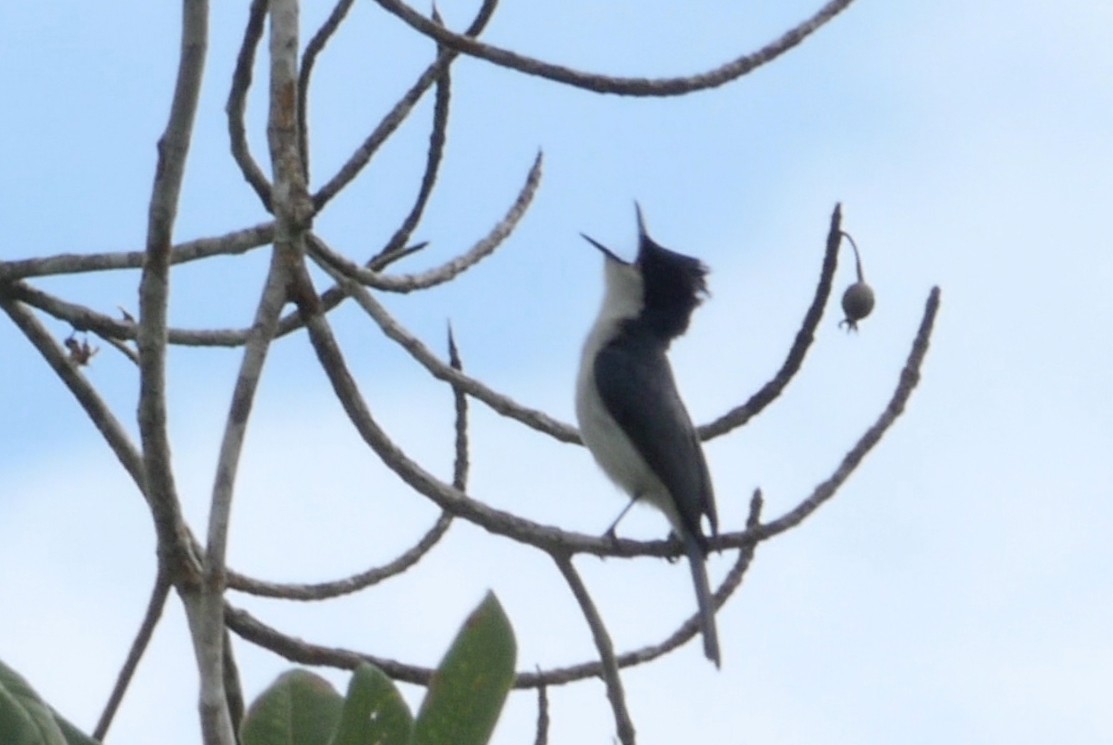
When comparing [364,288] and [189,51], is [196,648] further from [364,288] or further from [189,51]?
[364,288]

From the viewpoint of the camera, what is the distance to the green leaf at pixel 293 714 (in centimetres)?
255

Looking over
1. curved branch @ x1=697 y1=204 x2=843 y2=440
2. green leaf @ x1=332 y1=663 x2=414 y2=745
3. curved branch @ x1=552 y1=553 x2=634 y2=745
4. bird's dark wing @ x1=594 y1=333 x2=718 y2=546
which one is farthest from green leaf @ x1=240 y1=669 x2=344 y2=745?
bird's dark wing @ x1=594 y1=333 x2=718 y2=546

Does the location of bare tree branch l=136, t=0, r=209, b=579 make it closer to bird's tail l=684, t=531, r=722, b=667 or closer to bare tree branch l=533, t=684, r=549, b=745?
bare tree branch l=533, t=684, r=549, b=745

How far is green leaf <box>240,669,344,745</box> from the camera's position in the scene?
2551 mm

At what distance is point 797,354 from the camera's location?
16.0ft

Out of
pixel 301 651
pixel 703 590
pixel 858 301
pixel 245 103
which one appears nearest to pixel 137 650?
pixel 301 651

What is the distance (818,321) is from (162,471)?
1945mm

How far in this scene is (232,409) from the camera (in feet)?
11.3

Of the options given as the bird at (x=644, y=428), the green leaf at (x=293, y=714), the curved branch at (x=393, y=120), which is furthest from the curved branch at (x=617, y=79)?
the bird at (x=644, y=428)

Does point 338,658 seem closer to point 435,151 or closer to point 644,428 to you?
point 435,151

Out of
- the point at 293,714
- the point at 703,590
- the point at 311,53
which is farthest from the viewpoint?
the point at 703,590

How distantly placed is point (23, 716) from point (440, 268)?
2272mm

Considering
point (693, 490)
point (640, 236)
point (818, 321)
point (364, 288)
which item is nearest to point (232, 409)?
point (364, 288)

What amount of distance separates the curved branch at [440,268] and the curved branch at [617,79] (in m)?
0.49
